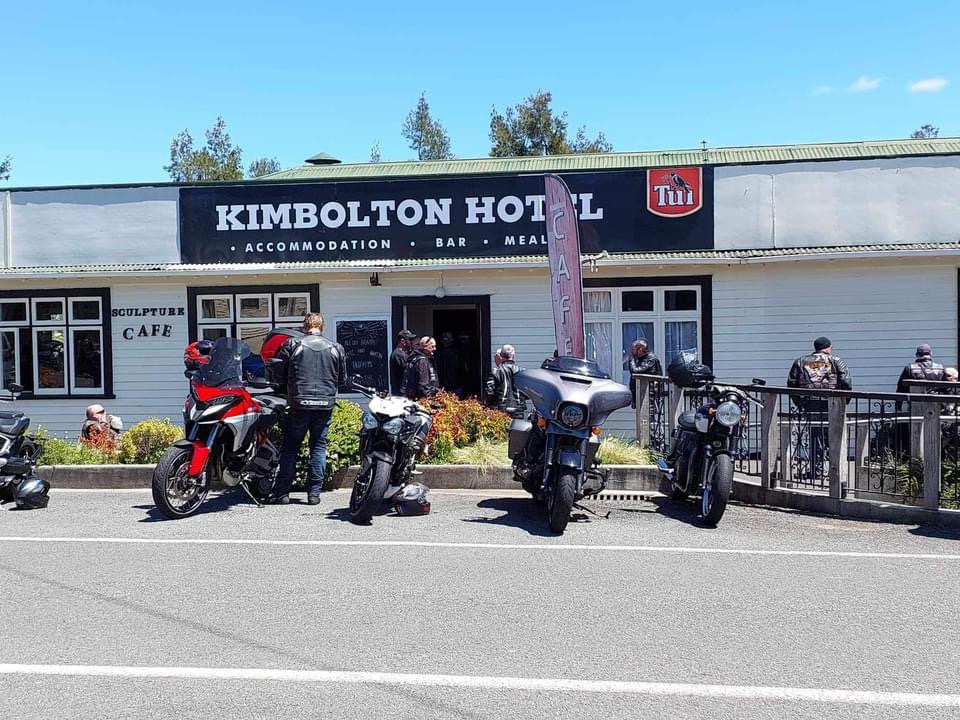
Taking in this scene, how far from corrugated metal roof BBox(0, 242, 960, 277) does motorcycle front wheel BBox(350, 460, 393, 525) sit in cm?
569

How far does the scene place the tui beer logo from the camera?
13.4 m

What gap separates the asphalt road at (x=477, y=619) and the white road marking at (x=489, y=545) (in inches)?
1.3

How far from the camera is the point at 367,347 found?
45.8ft

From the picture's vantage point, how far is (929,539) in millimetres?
7477

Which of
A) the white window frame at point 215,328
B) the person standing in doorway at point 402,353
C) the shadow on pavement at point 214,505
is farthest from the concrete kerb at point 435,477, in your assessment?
the white window frame at point 215,328

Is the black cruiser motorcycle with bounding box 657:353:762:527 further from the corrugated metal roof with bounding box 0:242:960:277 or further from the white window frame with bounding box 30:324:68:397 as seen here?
the white window frame with bounding box 30:324:68:397

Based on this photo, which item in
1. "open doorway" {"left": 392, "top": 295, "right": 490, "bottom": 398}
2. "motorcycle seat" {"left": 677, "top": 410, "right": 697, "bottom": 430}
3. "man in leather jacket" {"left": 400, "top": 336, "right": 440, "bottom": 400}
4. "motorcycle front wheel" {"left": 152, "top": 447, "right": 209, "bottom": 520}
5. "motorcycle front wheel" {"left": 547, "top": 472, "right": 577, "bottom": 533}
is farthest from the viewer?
"open doorway" {"left": 392, "top": 295, "right": 490, "bottom": 398}

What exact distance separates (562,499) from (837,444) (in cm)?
283

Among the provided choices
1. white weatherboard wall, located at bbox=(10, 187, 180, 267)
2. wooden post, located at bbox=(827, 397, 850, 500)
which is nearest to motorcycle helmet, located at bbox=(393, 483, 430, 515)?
wooden post, located at bbox=(827, 397, 850, 500)

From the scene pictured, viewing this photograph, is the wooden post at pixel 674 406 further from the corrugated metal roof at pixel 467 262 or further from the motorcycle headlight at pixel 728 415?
the corrugated metal roof at pixel 467 262

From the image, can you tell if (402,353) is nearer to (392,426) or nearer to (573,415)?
(392,426)

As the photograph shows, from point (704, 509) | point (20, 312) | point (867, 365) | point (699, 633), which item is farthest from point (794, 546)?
point (20, 312)

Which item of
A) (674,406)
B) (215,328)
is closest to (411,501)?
(674,406)

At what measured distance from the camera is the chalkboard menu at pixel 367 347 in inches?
548
